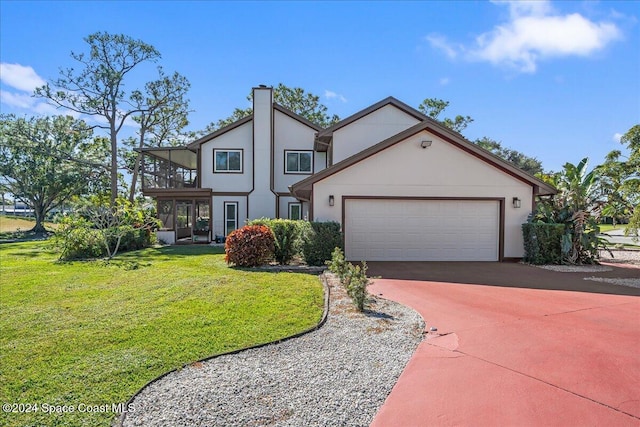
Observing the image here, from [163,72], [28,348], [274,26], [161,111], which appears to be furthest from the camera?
[161,111]

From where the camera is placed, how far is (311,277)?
1019 centimetres

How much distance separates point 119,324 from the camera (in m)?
6.15

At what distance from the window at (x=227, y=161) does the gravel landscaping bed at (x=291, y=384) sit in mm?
17378

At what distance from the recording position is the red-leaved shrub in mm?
11637

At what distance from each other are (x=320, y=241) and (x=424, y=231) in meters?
4.12

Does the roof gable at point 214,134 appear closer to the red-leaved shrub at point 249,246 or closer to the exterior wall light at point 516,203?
the red-leaved shrub at point 249,246

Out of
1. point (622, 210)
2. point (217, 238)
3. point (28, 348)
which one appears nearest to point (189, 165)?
point (217, 238)

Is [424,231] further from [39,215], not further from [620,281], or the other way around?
[39,215]

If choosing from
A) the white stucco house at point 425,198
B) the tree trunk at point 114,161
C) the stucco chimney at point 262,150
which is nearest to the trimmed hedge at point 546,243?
the white stucco house at point 425,198

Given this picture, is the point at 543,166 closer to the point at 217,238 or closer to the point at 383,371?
the point at 217,238

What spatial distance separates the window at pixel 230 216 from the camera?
71.1 feet

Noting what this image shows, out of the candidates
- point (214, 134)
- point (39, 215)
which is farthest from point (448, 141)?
point (39, 215)

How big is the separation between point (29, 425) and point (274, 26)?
46.5ft

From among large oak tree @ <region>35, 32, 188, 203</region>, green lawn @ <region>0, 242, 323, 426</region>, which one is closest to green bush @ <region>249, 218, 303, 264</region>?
green lawn @ <region>0, 242, 323, 426</region>
